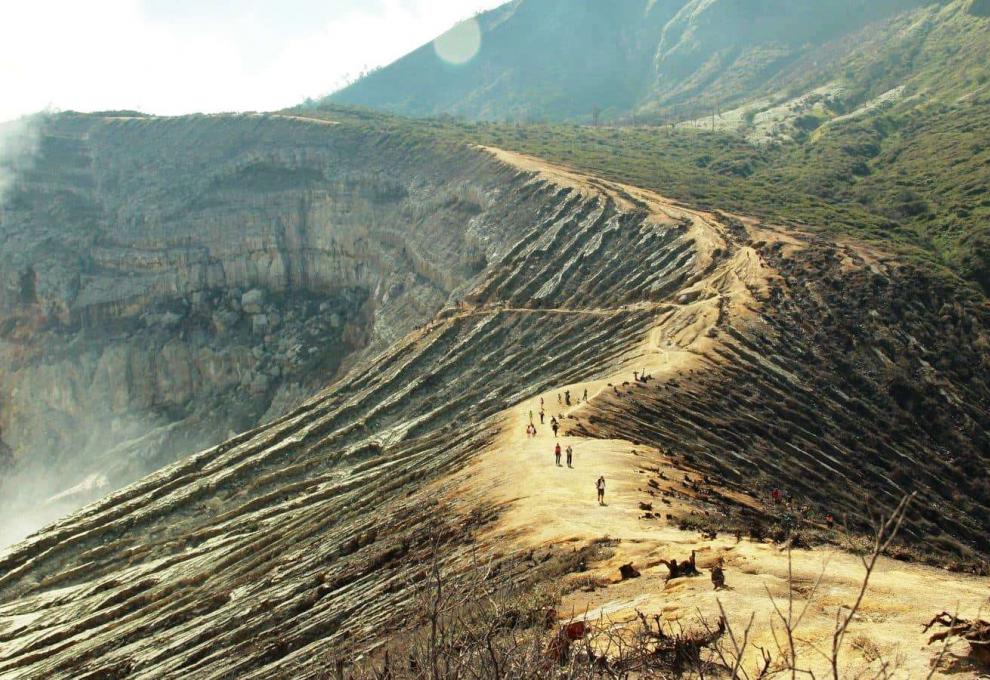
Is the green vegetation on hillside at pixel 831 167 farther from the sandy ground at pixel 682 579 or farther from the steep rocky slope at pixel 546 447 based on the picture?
the sandy ground at pixel 682 579

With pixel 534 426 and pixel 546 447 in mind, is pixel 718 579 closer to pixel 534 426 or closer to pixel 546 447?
pixel 546 447

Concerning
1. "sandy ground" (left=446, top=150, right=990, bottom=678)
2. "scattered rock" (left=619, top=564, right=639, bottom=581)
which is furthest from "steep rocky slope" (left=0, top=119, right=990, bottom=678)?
"scattered rock" (left=619, top=564, right=639, bottom=581)

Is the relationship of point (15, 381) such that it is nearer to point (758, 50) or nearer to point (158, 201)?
point (158, 201)

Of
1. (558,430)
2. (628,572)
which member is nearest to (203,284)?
(558,430)

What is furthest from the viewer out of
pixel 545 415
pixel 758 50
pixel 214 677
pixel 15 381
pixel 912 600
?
pixel 758 50

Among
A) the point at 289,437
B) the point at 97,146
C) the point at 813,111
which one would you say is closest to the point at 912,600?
the point at 289,437

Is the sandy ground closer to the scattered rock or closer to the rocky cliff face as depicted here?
the scattered rock
